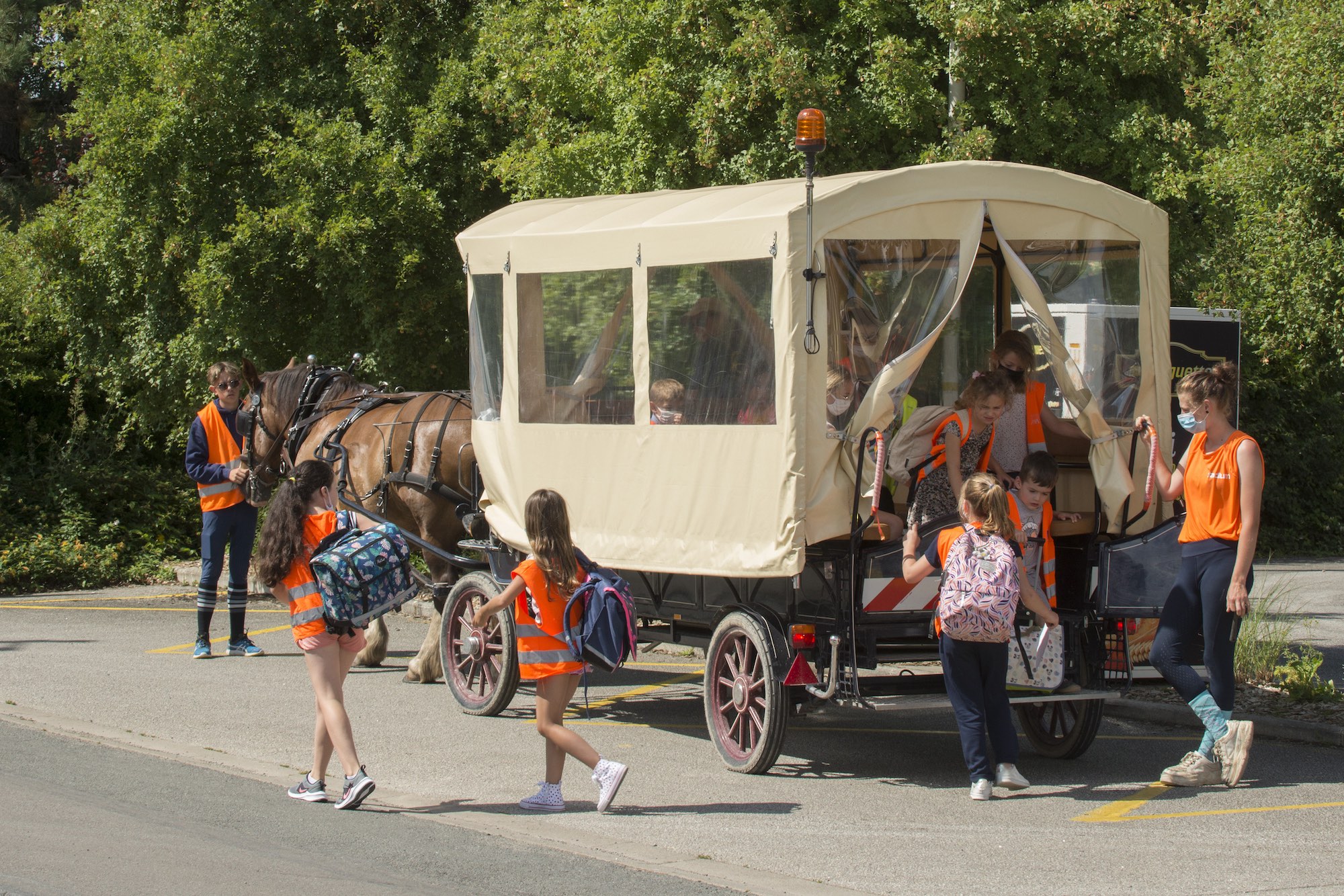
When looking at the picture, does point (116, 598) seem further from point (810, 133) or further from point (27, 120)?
point (27, 120)

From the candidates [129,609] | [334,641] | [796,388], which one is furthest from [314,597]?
[129,609]

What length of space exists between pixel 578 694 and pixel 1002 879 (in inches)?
204

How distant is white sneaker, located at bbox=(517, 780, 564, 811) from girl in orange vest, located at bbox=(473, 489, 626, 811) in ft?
0.41

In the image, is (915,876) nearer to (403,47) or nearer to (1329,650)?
Answer: (1329,650)

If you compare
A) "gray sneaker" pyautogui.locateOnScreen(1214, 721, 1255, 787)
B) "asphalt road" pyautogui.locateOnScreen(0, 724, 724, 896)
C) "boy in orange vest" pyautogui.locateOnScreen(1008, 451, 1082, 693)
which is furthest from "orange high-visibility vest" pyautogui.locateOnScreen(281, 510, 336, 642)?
"gray sneaker" pyautogui.locateOnScreen(1214, 721, 1255, 787)

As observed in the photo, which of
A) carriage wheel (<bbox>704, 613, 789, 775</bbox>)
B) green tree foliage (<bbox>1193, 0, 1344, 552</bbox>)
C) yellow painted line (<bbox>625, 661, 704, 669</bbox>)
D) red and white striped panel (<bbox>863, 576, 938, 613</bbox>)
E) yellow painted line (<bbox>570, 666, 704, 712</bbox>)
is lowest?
yellow painted line (<bbox>625, 661, 704, 669</bbox>)

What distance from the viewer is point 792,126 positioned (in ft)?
A: 42.0

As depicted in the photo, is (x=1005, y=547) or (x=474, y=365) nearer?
(x=1005, y=547)

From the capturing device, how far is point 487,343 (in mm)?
9398

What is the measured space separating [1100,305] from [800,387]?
2180 mm

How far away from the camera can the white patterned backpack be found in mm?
6914

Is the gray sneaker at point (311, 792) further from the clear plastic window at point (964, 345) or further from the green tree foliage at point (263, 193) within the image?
the green tree foliage at point (263, 193)

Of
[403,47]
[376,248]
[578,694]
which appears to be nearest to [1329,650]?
[578,694]

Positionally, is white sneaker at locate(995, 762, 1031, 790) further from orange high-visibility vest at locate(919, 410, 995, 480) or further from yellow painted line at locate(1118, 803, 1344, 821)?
orange high-visibility vest at locate(919, 410, 995, 480)
